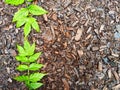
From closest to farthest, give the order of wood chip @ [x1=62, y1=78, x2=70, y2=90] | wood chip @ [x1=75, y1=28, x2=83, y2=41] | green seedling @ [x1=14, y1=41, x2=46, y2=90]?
green seedling @ [x1=14, y1=41, x2=46, y2=90] → wood chip @ [x1=62, y1=78, x2=70, y2=90] → wood chip @ [x1=75, y1=28, x2=83, y2=41]

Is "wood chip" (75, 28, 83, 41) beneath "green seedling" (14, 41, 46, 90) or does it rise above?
above

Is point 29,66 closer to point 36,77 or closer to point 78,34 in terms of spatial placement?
point 36,77

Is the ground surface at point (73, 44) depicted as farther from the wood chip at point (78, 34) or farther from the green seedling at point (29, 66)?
the green seedling at point (29, 66)

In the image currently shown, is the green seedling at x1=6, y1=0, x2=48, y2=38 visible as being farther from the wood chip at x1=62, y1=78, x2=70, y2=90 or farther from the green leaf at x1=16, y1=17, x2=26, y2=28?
the wood chip at x1=62, y1=78, x2=70, y2=90

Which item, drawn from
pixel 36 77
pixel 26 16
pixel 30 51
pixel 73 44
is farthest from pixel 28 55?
pixel 73 44

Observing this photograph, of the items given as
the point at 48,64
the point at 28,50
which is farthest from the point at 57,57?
the point at 28,50

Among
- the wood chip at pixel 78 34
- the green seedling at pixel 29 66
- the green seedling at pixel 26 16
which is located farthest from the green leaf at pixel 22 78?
the wood chip at pixel 78 34

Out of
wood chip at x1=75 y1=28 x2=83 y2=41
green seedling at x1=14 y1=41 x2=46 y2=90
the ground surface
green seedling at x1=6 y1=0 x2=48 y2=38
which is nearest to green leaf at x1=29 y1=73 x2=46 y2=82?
green seedling at x1=14 y1=41 x2=46 y2=90

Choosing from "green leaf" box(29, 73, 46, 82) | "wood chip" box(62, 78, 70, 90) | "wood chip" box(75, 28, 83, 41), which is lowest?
"wood chip" box(62, 78, 70, 90)

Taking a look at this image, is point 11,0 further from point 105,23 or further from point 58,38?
→ point 105,23

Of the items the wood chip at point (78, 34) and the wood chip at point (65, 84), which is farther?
the wood chip at point (78, 34)
